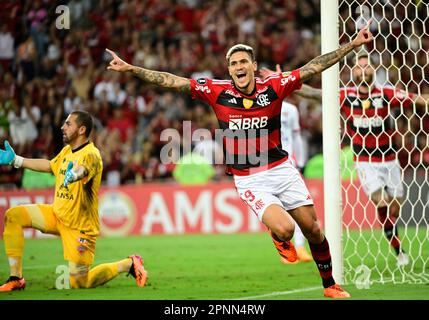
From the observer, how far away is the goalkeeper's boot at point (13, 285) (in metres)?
8.37

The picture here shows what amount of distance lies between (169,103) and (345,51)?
39.8ft

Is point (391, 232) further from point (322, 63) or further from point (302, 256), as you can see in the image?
point (322, 63)

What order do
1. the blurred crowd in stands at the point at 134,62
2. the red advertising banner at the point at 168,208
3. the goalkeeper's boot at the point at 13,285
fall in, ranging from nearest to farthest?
the goalkeeper's boot at the point at 13,285 < the red advertising banner at the point at 168,208 < the blurred crowd in stands at the point at 134,62

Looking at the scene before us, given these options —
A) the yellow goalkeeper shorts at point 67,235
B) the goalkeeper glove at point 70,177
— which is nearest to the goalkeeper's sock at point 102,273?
the yellow goalkeeper shorts at point 67,235

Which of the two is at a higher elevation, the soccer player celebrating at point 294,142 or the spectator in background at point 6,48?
the spectator in background at point 6,48

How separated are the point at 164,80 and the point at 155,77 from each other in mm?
95

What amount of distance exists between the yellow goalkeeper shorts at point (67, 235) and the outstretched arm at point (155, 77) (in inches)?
80.3

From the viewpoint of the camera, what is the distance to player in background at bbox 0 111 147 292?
858 cm

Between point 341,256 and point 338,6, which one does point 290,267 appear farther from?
point 338,6

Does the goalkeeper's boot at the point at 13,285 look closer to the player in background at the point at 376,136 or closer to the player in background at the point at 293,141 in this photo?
the player in background at the point at 376,136

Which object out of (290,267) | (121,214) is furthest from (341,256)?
(121,214)

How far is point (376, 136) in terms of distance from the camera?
411 inches

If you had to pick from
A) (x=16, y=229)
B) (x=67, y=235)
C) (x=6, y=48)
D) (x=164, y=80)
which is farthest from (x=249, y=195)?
(x=6, y=48)

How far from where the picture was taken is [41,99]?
18469mm
